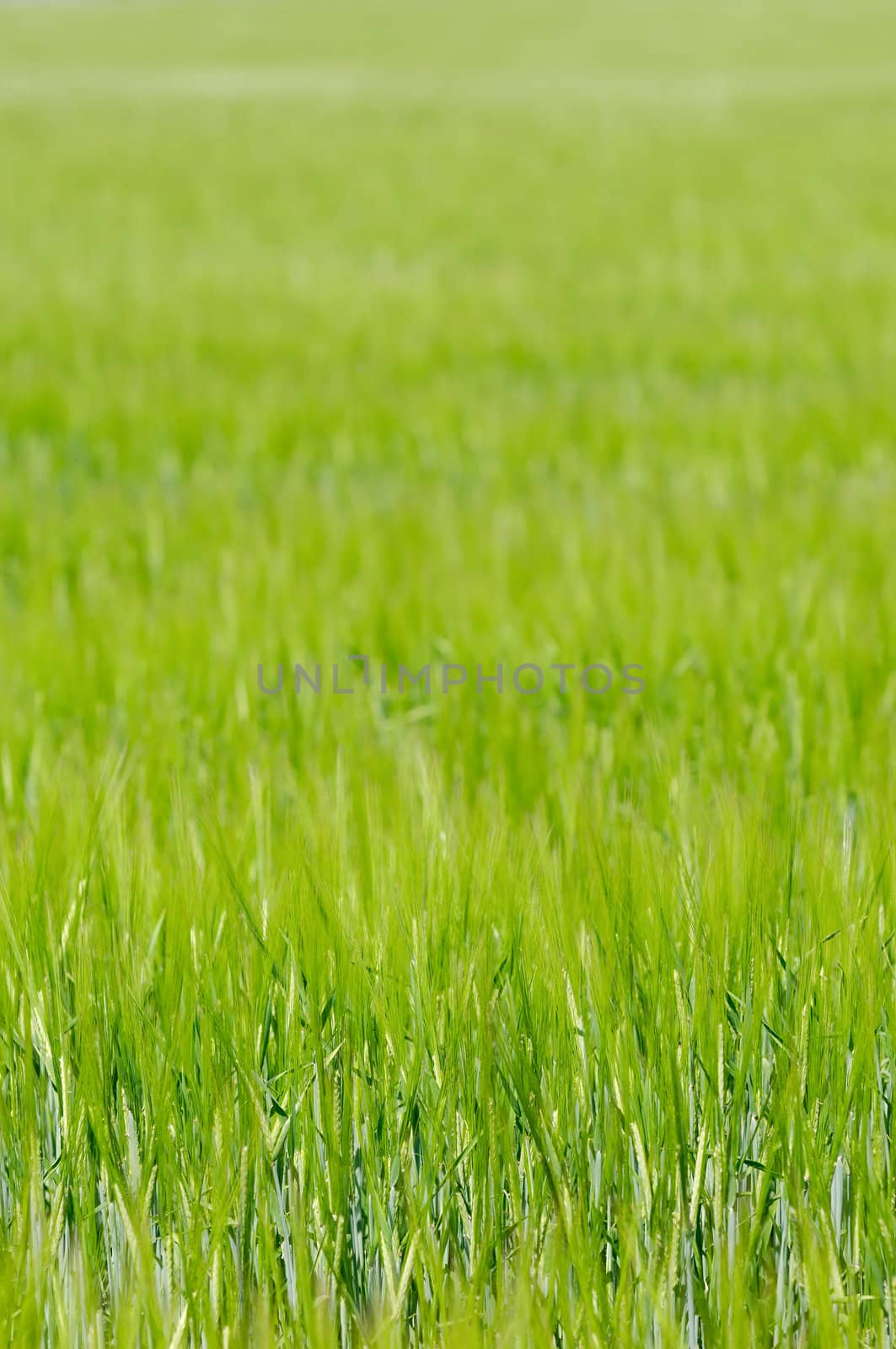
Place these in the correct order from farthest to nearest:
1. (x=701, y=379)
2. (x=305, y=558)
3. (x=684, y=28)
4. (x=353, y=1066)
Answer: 1. (x=684, y=28)
2. (x=701, y=379)
3. (x=305, y=558)
4. (x=353, y=1066)

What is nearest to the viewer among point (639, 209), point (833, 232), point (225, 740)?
point (225, 740)

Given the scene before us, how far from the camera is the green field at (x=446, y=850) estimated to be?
90cm

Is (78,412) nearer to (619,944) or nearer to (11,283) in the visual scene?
(11,283)

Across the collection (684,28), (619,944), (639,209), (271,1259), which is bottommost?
(271,1259)

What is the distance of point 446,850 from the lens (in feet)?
3.59

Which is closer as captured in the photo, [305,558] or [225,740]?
[225,740]

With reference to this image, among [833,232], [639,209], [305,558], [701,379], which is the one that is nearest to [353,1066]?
[305,558]

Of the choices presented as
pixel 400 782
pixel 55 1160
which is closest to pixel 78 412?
pixel 400 782

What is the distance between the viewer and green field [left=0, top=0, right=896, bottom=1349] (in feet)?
2.97

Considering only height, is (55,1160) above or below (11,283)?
below

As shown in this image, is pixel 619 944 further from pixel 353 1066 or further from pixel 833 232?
pixel 833 232

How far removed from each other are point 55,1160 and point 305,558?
5.28ft

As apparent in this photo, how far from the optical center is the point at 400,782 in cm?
141

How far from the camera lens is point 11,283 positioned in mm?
6270
